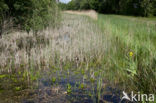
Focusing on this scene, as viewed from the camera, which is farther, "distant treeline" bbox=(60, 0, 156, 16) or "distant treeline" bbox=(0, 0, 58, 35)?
"distant treeline" bbox=(60, 0, 156, 16)

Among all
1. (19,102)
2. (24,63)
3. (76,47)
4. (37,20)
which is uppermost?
(37,20)

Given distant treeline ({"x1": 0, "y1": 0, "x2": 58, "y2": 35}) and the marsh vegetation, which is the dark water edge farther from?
distant treeline ({"x1": 0, "y1": 0, "x2": 58, "y2": 35})

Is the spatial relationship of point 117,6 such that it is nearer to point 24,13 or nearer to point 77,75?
point 24,13

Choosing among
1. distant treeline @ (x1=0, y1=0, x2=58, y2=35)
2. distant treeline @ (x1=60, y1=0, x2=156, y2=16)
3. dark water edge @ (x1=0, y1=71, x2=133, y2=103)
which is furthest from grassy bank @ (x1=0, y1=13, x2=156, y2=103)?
distant treeline @ (x1=60, y1=0, x2=156, y2=16)

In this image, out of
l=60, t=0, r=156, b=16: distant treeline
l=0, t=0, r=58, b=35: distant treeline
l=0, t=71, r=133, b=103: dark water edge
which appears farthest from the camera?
l=60, t=0, r=156, b=16: distant treeline

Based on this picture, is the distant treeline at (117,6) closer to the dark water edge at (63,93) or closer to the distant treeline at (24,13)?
the distant treeline at (24,13)

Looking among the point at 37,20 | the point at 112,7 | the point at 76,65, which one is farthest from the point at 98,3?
the point at 76,65

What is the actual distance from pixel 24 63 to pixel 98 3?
111ft

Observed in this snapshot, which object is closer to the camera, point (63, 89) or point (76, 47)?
point (63, 89)

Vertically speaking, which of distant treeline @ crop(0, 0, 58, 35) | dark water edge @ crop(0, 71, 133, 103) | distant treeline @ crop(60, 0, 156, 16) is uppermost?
distant treeline @ crop(60, 0, 156, 16)

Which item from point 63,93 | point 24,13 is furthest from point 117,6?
point 63,93

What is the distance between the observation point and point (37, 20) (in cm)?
730

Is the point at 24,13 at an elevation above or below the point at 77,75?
above

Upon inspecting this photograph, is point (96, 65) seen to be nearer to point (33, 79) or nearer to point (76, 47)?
point (76, 47)
